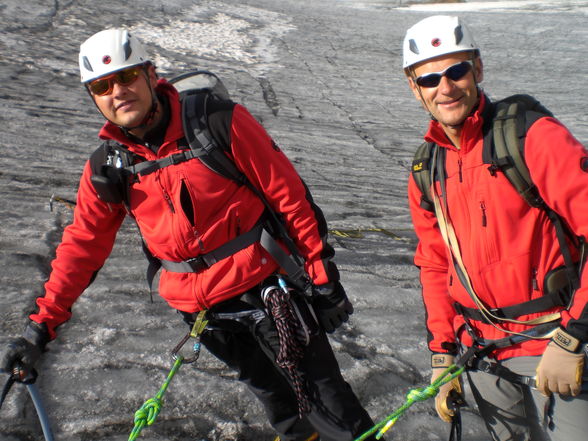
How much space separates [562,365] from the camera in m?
1.89

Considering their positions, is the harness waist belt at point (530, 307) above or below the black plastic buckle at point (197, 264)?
above

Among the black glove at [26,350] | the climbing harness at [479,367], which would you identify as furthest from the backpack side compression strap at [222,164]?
the black glove at [26,350]

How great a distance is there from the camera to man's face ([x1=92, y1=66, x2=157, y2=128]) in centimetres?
248

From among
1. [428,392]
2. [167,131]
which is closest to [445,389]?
[428,392]

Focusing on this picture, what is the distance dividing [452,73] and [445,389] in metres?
1.21

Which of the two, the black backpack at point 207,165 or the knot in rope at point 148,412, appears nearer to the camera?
the knot in rope at point 148,412

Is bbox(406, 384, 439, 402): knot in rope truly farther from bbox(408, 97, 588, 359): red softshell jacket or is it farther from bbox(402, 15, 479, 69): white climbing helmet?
bbox(402, 15, 479, 69): white climbing helmet

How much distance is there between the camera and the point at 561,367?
1896 millimetres

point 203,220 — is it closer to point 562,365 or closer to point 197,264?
point 197,264

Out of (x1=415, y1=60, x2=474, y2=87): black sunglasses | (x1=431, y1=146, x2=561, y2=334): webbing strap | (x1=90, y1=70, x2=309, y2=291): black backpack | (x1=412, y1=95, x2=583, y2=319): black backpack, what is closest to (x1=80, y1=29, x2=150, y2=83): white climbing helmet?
(x1=90, y1=70, x2=309, y2=291): black backpack

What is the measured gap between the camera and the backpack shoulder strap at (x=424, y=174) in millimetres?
2324

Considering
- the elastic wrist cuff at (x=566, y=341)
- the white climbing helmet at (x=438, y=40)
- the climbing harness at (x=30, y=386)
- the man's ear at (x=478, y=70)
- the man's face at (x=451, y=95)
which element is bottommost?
the climbing harness at (x=30, y=386)

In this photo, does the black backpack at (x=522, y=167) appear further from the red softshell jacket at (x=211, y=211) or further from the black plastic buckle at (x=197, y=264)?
the black plastic buckle at (x=197, y=264)

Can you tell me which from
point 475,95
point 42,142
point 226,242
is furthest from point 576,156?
point 42,142
